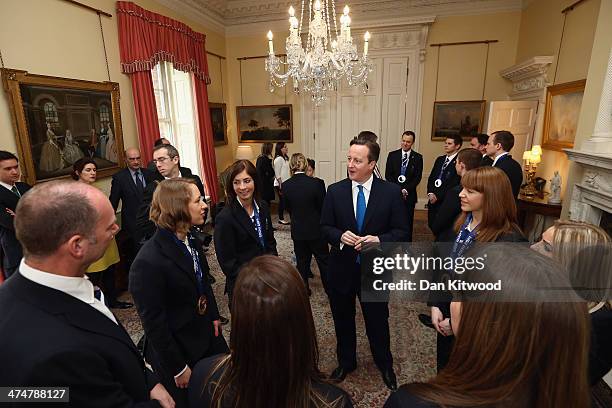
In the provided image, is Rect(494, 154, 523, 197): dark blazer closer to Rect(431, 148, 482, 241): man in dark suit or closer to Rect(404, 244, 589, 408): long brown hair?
Rect(431, 148, 482, 241): man in dark suit

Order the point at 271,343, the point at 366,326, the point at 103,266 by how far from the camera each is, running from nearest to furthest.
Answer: the point at 271,343 → the point at 366,326 → the point at 103,266

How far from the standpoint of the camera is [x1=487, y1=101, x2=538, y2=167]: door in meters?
5.61

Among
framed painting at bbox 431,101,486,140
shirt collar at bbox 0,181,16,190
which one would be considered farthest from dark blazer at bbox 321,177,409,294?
framed painting at bbox 431,101,486,140

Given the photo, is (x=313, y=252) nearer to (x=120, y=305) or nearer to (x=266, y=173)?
(x=120, y=305)

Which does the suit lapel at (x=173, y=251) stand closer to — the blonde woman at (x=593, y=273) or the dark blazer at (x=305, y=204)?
the blonde woman at (x=593, y=273)

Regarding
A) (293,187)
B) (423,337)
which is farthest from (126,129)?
(423,337)

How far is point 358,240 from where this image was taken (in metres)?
2.24

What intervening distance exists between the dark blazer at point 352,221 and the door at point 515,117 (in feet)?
14.7

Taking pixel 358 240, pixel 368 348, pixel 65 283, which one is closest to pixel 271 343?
pixel 65 283

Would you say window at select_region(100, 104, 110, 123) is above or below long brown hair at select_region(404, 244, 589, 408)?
above

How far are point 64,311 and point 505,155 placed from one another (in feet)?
15.2

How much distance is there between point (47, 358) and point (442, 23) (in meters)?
8.18

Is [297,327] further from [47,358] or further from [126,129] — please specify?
[126,129]

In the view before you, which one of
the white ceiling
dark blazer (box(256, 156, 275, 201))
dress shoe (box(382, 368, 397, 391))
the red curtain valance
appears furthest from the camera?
dark blazer (box(256, 156, 275, 201))
